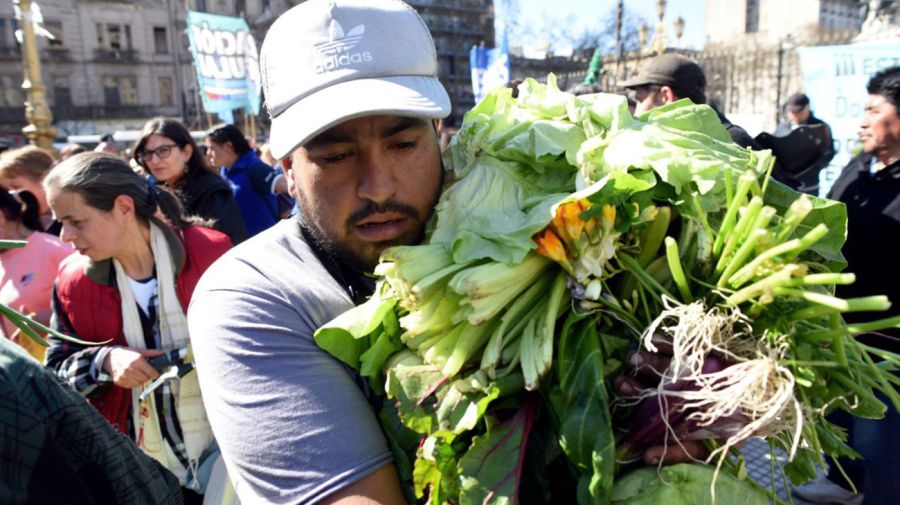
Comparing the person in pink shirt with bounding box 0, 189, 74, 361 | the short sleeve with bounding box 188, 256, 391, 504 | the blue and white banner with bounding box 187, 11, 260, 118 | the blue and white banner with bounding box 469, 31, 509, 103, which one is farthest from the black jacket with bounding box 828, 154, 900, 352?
the blue and white banner with bounding box 187, 11, 260, 118

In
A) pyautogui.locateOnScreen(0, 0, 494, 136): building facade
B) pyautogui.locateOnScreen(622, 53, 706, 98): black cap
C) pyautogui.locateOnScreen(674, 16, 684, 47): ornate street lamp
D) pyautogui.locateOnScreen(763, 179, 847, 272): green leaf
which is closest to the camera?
pyautogui.locateOnScreen(763, 179, 847, 272): green leaf

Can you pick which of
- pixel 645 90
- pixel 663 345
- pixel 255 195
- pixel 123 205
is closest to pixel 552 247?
pixel 663 345

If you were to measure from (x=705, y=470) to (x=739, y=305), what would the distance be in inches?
12.7

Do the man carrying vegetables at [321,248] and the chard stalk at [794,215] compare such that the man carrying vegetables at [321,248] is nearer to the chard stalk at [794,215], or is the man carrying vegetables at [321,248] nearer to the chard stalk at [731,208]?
the chard stalk at [731,208]

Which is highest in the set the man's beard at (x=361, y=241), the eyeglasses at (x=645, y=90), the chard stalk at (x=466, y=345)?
the eyeglasses at (x=645, y=90)

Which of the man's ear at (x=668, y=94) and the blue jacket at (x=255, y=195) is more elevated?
the man's ear at (x=668, y=94)

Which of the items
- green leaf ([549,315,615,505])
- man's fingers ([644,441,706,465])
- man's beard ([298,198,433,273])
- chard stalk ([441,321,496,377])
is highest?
man's beard ([298,198,433,273])

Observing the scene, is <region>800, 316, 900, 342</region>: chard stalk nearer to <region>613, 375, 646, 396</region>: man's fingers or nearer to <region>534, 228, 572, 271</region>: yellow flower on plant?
<region>613, 375, 646, 396</region>: man's fingers

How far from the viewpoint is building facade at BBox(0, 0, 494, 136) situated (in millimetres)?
46875

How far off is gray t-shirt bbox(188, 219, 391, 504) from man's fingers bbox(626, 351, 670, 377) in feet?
1.79

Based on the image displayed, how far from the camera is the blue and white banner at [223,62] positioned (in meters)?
11.9

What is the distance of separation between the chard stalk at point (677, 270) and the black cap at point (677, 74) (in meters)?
3.67

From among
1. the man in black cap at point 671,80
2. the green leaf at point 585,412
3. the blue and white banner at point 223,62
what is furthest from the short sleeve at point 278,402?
the blue and white banner at point 223,62

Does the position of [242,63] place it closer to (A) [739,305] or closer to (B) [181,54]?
(A) [739,305]
